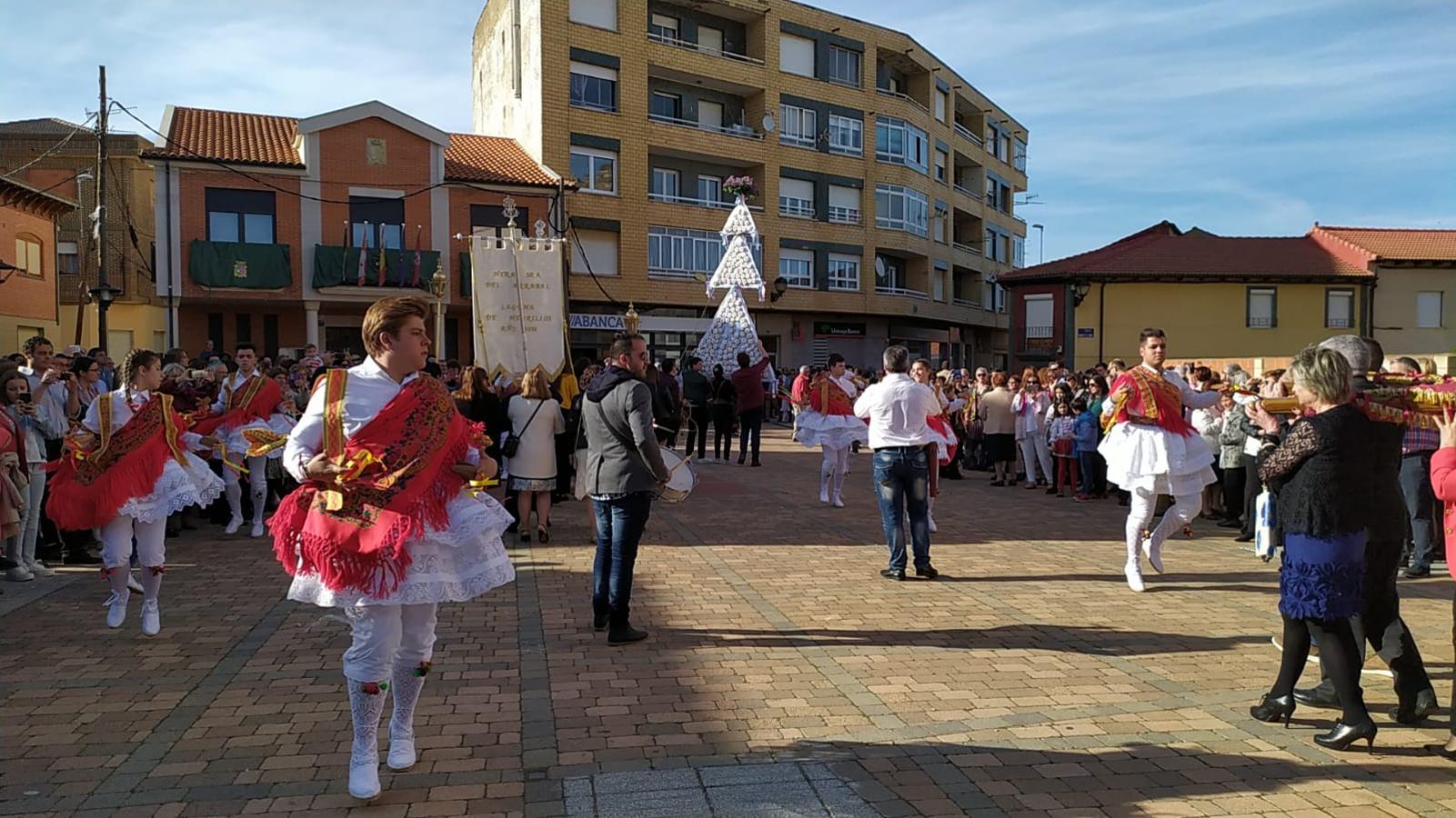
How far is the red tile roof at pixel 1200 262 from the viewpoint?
3669 cm

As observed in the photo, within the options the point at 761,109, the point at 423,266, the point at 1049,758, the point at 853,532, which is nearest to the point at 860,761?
the point at 1049,758

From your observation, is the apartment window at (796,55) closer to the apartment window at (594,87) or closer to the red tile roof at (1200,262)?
the apartment window at (594,87)

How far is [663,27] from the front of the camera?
38.3m

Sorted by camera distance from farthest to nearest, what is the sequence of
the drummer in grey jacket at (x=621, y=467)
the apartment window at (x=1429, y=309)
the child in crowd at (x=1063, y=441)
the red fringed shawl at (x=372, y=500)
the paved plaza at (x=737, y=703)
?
the apartment window at (x=1429, y=309) → the child in crowd at (x=1063, y=441) → the drummer in grey jacket at (x=621, y=467) → the paved plaza at (x=737, y=703) → the red fringed shawl at (x=372, y=500)

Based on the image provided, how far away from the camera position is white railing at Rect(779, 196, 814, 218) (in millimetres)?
40531

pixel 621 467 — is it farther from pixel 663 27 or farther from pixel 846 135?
pixel 846 135

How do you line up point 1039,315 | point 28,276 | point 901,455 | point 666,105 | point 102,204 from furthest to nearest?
point 1039,315
point 666,105
point 28,276
point 102,204
point 901,455

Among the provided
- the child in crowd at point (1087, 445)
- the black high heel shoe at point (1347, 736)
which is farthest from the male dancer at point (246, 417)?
the child in crowd at point (1087, 445)

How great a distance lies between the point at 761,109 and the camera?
39.8 meters

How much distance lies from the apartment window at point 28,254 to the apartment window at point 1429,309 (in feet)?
151

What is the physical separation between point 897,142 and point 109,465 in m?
40.7

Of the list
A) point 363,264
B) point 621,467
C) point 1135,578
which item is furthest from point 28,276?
point 1135,578

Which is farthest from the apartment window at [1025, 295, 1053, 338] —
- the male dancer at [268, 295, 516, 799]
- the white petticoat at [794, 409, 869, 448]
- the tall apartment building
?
the male dancer at [268, 295, 516, 799]

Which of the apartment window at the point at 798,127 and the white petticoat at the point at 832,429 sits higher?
the apartment window at the point at 798,127
